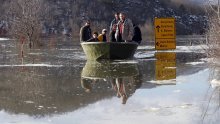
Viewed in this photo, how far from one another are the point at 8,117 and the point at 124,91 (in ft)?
11.7

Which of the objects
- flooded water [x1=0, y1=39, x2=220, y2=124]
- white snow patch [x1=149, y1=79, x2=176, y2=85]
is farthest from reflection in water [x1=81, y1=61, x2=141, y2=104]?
white snow patch [x1=149, y1=79, x2=176, y2=85]

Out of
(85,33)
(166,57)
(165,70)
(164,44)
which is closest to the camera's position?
(165,70)

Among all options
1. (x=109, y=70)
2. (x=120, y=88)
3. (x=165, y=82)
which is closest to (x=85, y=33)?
(x=109, y=70)

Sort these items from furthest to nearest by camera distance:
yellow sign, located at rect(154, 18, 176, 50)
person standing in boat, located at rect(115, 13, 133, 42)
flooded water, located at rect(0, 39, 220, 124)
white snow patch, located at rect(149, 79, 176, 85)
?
yellow sign, located at rect(154, 18, 176, 50), person standing in boat, located at rect(115, 13, 133, 42), white snow patch, located at rect(149, 79, 176, 85), flooded water, located at rect(0, 39, 220, 124)

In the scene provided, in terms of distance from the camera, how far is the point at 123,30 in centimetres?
2130

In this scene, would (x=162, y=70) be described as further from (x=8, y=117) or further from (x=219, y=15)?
(x=8, y=117)

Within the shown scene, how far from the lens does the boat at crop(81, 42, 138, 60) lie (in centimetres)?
1987

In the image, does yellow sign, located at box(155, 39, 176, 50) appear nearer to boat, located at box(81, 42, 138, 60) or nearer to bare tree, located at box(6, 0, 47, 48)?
boat, located at box(81, 42, 138, 60)

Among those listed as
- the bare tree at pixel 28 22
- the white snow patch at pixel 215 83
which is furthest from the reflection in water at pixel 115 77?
the bare tree at pixel 28 22

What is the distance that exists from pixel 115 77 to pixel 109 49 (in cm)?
569

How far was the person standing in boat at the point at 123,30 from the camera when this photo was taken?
69.6ft

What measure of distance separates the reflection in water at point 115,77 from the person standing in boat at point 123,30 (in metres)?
2.56

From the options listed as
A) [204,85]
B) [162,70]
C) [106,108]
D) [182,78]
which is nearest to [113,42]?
[162,70]

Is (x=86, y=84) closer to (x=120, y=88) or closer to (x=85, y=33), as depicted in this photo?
(x=120, y=88)
